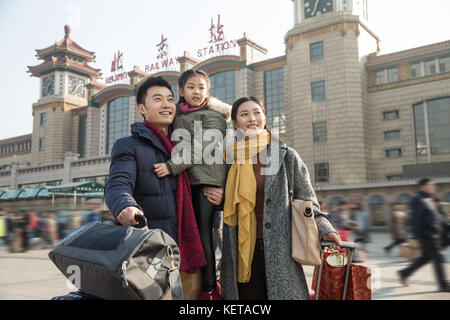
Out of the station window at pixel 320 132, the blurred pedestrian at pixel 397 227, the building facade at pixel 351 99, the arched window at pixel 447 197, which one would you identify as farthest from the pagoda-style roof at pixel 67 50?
the blurred pedestrian at pixel 397 227

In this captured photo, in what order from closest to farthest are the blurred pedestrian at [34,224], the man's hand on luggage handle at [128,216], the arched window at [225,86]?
the man's hand on luggage handle at [128,216], the blurred pedestrian at [34,224], the arched window at [225,86]

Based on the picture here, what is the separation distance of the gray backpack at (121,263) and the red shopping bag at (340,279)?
1.08 m

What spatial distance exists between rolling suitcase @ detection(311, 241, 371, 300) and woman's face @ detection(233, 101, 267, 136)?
0.98m

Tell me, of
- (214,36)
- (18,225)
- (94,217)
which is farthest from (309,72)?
(18,225)

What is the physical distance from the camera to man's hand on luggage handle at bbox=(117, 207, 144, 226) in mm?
1997

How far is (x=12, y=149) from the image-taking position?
53.2 meters

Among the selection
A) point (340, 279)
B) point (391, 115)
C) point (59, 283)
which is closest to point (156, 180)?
point (340, 279)

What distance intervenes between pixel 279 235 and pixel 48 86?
5429cm

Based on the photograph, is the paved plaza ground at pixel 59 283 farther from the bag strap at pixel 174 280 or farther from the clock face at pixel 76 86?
the clock face at pixel 76 86

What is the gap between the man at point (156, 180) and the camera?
238 cm

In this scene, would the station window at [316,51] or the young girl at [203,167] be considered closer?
the young girl at [203,167]

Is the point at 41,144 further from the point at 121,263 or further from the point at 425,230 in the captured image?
the point at 121,263
